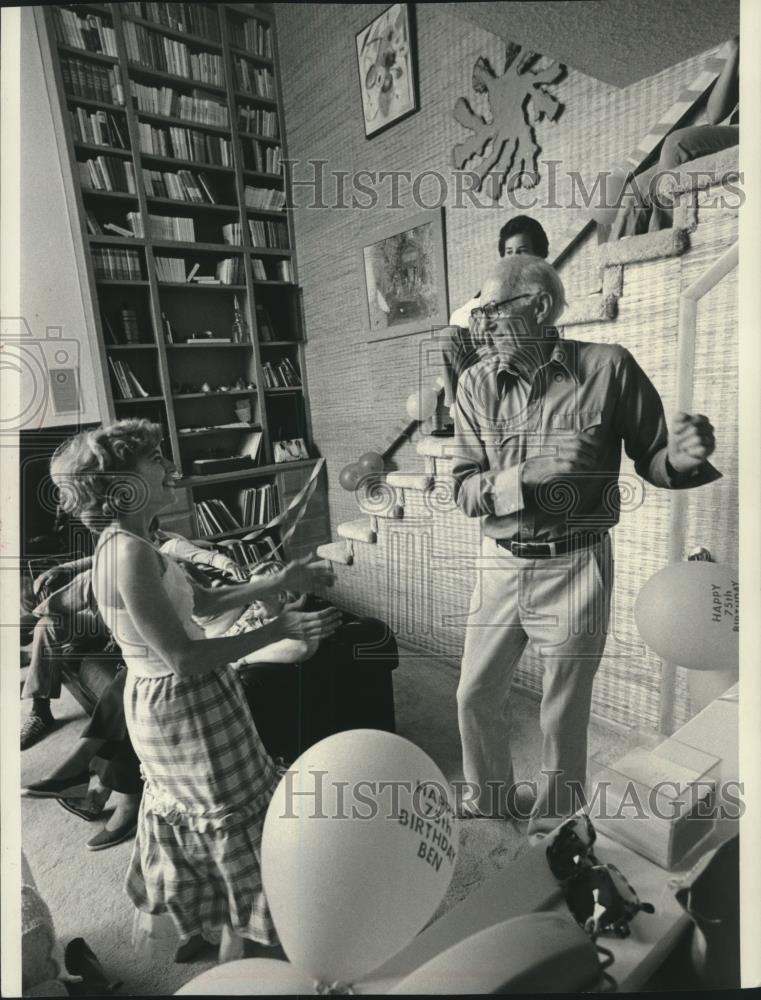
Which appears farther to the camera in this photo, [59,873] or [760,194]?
[760,194]

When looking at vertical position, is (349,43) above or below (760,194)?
above

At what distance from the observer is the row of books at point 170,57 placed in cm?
90

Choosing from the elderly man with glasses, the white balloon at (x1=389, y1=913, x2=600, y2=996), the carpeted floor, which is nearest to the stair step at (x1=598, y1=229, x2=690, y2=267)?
the elderly man with glasses

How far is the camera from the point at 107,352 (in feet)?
3.01

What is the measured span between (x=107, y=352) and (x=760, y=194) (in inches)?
49.0

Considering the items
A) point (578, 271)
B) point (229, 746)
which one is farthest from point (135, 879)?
point (578, 271)

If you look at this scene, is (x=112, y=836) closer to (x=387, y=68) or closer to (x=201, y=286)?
(x=201, y=286)

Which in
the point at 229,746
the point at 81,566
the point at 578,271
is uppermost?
the point at 578,271

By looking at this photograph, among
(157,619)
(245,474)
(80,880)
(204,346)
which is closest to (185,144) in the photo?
(204,346)

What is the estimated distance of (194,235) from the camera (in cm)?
96

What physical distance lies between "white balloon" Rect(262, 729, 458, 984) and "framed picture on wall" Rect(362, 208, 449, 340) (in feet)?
2.48

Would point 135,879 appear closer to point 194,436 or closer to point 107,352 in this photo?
point 194,436

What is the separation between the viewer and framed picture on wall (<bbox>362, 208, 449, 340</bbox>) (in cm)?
104

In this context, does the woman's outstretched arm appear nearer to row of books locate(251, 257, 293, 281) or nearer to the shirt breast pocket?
row of books locate(251, 257, 293, 281)
